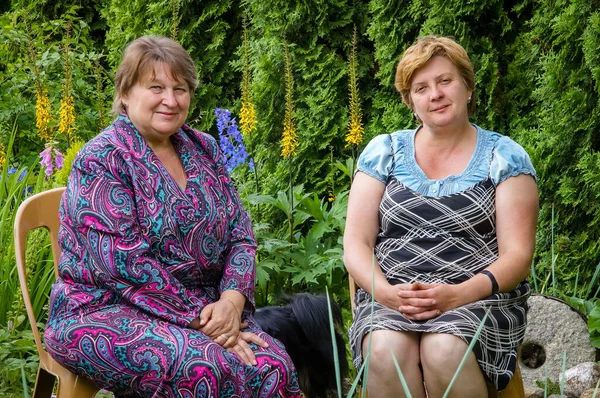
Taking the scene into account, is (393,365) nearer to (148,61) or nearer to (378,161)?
(378,161)

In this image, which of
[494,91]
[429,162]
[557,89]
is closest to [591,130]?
[557,89]

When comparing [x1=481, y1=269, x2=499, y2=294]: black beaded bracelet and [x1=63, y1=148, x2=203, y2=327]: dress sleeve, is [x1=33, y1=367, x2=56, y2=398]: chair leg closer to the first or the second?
[x1=63, y1=148, x2=203, y2=327]: dress sleeve

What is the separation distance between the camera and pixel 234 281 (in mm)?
2859

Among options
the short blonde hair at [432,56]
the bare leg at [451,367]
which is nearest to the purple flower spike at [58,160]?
the short blonde hair at [432,56]

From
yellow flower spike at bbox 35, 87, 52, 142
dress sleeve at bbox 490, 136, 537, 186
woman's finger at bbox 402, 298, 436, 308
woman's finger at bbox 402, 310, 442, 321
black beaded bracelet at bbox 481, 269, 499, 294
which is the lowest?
woman's finger at bbox 402, 310, 442, 321

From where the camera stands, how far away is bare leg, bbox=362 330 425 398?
8.65 feet

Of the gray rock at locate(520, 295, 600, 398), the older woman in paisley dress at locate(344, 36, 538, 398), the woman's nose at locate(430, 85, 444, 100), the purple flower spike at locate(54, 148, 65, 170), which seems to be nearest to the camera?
the older woman in paisley dress at locate(344, 36, 538, 398)

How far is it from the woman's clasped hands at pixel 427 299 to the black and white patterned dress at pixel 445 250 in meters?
0.02

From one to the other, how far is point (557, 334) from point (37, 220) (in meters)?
2.18

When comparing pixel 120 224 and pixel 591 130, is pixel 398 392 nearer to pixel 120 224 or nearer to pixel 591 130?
pixel 120 224

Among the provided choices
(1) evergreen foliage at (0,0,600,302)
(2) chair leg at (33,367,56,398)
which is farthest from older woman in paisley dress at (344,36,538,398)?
(1) evergreen foliage at (0,0,600,302)

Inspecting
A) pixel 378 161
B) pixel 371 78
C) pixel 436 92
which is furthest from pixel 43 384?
pixel 371 78

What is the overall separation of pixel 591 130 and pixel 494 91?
24.7 inches

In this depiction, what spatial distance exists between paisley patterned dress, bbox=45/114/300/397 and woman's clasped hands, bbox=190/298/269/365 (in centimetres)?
3
